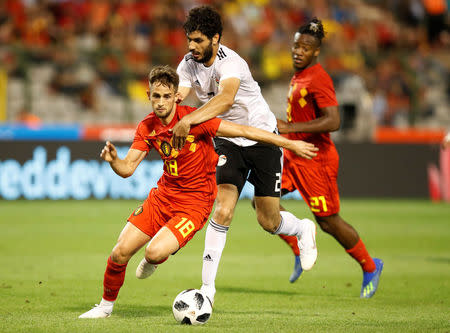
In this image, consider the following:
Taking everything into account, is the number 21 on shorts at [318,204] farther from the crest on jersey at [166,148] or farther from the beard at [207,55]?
the crest on jersey at [166,148]

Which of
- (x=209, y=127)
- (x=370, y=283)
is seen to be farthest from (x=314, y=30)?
(x=370, y=283)

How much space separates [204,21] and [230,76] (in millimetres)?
529

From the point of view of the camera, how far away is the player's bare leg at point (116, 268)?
6195 millimetres

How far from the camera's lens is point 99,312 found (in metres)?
6.24

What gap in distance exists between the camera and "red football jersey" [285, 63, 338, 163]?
26.1 feet

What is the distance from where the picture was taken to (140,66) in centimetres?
1855

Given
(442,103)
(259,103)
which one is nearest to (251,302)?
(259,103)

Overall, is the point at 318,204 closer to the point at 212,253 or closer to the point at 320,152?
the point at 320,152

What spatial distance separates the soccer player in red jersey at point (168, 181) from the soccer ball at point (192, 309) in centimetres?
43

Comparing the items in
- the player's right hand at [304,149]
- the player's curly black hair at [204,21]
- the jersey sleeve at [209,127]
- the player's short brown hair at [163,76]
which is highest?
the player's curly black hair at [204,21]

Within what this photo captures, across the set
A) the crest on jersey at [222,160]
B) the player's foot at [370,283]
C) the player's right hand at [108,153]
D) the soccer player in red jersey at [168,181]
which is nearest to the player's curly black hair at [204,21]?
the soccer player in red jersey at [168,181]

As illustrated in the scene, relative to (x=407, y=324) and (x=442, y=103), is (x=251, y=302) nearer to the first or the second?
(x=407, y=324)

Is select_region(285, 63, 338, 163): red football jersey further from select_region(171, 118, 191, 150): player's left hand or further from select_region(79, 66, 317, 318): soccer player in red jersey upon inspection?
select_region(171, 118, 191, 150): player's left hand

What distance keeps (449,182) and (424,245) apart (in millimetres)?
7058
